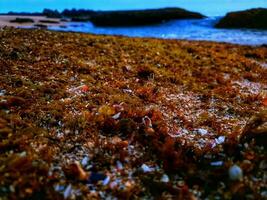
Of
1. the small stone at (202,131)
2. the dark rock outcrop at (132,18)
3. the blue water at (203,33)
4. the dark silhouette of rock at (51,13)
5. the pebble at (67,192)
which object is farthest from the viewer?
the dark silhouette of rock at (51,13)

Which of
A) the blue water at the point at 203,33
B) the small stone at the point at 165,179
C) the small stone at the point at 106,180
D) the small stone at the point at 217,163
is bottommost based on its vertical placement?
the small stone at the point at 165,179

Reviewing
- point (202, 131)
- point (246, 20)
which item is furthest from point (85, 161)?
point (246, 20)

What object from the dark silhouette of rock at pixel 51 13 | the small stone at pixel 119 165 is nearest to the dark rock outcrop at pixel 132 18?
the dark silhouette of rock at pixel 51 13

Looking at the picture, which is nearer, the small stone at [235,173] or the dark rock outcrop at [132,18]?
the small stone at [235,173]

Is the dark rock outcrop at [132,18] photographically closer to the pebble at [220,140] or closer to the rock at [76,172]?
the pebble at [220,140]

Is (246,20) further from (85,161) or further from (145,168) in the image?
(85,161)

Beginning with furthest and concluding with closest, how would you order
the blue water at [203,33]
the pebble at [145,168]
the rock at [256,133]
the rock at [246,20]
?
the rock at [246,20] < the blue water at [203,33] < the rock at [256,133] < the pebble at [145,168]

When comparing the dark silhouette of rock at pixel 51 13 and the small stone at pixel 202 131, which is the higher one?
the dark silhouette of rock at pixel 51 13

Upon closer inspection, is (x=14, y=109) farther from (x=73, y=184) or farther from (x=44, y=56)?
(x=44, y=56)

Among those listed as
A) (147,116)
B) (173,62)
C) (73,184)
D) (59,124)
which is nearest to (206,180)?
(73,184)
